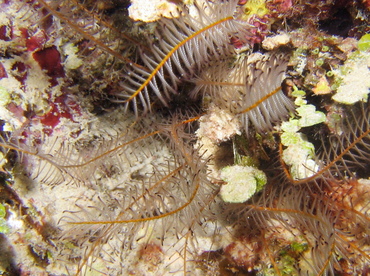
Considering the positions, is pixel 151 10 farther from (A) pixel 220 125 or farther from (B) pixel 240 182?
(B) pixel 240 182

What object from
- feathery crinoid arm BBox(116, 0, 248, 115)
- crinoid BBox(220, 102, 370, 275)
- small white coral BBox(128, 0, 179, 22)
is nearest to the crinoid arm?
crinoid BBox(220, 102, 370, 275)

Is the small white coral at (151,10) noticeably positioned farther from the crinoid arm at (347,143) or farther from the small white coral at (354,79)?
the crinoid arm at (347,143)

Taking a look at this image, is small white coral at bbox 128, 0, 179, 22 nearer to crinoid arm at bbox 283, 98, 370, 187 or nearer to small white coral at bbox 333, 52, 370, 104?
small white coral at bbox 333, 52, 370, 104

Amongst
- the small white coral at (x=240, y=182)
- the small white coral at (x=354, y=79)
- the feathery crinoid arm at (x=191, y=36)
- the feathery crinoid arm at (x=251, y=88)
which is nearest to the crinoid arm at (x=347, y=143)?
the small white coral at (x=354, y=79)

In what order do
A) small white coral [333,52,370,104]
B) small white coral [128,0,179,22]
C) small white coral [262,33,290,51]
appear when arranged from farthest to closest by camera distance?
1. small white coral [262,33,290,51]
2. small white coral [333,52,370,104]
3. small white coral [128,0,179,22]

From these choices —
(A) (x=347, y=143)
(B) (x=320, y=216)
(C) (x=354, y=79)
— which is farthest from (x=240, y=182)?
(C) (x=354, y=79)

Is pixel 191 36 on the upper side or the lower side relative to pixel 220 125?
upper
